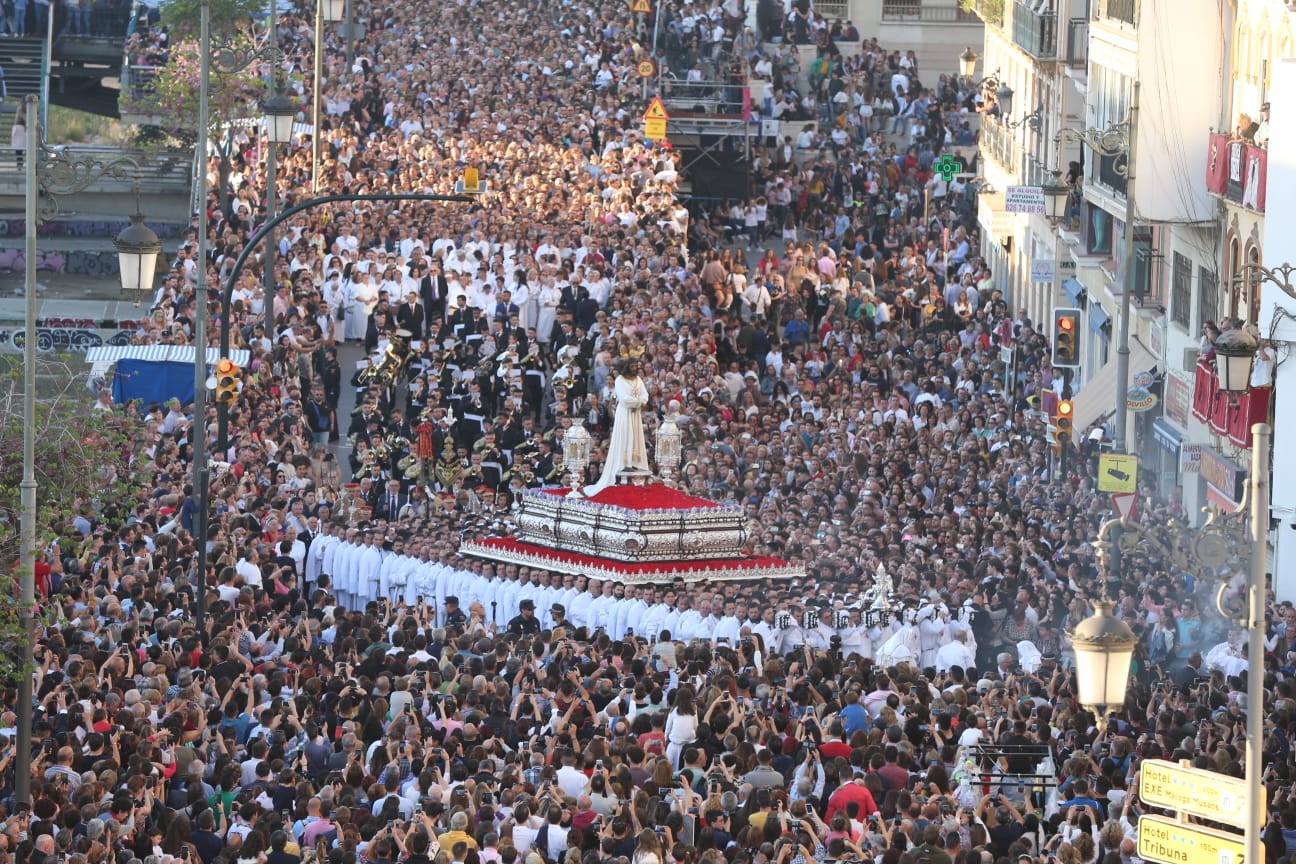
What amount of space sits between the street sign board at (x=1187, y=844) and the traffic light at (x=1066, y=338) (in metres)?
25.3

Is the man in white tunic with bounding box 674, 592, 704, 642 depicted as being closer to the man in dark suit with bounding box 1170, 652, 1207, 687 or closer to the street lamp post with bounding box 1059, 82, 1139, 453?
the man in dark suit with bounding box 1170, 652, 1207, 687

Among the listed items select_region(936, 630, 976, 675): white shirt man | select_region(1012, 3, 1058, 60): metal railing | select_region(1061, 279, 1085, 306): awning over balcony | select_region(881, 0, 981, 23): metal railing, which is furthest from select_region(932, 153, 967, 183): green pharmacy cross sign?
select_region(936, 630, 976, 675): white shirt man

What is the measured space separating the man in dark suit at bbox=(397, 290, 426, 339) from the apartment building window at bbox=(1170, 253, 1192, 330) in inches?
435

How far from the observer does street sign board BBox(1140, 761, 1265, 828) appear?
16312 mm

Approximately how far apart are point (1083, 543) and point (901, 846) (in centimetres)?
1508

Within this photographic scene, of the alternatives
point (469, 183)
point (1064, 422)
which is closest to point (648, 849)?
point (1064, 422)

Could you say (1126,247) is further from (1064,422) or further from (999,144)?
(999,144)

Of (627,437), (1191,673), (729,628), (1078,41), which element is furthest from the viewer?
(1078,41)

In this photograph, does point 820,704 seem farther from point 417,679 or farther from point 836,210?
point 836,210

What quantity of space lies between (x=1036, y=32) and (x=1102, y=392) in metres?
12.4

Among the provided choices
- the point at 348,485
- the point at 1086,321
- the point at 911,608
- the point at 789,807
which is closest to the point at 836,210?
the point at 1086,321

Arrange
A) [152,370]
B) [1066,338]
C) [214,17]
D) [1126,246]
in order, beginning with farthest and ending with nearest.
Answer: [214,17]
[1066,338]
[152,370]
[1126,246]

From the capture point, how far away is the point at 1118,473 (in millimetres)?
33281

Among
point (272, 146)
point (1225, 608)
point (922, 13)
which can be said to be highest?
point (922, 13)
